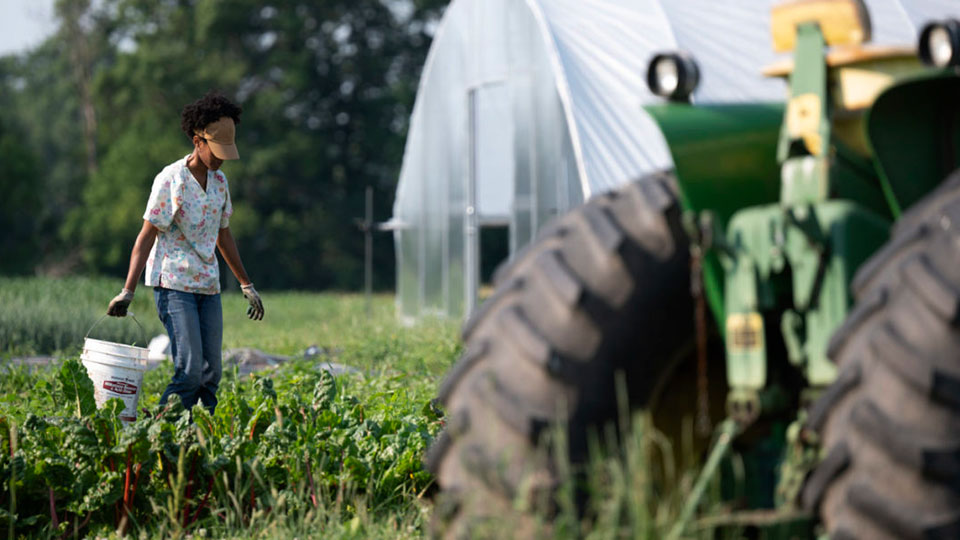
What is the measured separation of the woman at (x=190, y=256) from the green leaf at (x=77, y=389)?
770 mm

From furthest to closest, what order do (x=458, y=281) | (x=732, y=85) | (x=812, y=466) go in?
(x=458, y=281) < (x=732, y=85) < (x=812, y=466)

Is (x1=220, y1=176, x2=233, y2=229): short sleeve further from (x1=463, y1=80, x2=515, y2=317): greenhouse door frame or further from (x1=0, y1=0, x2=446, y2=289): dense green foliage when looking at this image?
(x1=0, y1=0, x2=446, y2=289): dense green foliage

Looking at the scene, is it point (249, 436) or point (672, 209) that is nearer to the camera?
point (672, 209)

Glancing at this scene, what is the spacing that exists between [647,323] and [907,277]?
538 millimetres

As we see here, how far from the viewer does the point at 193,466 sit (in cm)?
385

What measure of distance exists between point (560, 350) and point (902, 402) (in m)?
0.62

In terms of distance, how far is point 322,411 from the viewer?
428 cm

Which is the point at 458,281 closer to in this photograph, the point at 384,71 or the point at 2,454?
the point at 2,454

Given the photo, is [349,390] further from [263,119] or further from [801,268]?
[263,119]

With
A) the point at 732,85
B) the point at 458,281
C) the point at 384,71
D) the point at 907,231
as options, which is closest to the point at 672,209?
the point at 907,231

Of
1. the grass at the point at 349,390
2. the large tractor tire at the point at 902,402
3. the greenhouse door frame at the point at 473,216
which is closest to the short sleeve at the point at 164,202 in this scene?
the grass at the point at 349,390

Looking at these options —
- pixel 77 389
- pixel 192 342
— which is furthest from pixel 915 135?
pixel 192 342

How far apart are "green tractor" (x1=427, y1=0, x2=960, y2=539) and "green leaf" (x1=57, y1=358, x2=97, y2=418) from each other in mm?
2112

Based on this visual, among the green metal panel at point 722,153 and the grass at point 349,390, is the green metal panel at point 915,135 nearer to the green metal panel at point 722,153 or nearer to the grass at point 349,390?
the green metal panel at point 722,153
